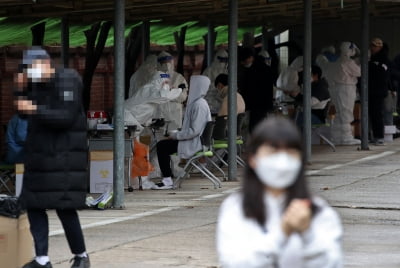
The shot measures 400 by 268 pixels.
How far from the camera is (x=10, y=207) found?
8.32 m

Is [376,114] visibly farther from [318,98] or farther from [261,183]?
[261,183]

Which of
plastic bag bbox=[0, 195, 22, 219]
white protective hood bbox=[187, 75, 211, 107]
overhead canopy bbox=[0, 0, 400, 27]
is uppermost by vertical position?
overhead canopy bbox=[0, 0, 400, 27]

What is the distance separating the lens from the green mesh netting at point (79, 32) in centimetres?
2114

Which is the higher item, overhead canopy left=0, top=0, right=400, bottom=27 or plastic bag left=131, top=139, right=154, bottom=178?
overhead canopy left=0, top=0, right=400, bottom=27

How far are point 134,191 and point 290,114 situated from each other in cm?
691

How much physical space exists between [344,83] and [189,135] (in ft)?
25.0

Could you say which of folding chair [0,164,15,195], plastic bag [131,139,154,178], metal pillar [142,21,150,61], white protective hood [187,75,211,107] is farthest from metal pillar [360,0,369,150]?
folding chair [0,164,15,195]

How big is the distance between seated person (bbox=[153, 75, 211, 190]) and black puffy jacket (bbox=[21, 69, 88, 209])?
6.79 meters

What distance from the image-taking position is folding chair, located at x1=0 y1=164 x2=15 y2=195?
14.8m

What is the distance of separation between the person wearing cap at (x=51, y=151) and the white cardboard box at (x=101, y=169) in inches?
260

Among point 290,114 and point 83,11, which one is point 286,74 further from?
point 83,11

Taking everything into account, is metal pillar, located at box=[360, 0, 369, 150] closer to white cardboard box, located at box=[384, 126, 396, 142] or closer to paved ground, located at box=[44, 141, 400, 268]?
white cardboard box, located at box=[384, 126, 396, 142]

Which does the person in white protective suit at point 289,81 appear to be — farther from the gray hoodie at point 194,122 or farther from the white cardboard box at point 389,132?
the gray hoodie at point 194,122

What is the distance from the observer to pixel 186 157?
15281 mm
